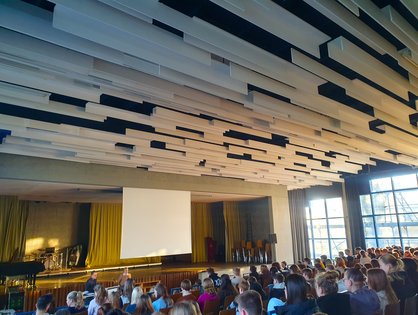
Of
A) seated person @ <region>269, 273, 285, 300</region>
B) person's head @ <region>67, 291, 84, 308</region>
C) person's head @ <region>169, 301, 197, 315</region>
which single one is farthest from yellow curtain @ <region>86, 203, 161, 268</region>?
person's head @ <region>169, 301, 197, 315</region>

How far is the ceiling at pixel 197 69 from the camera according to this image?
8.18 ft

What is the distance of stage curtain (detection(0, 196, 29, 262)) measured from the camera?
31.5 feet

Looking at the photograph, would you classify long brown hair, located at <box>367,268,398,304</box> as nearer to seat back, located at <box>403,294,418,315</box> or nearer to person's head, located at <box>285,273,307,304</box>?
seat back, located at <box>403,294,418,315</box>

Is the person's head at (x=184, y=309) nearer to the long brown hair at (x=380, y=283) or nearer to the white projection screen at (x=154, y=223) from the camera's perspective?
the long brown hair at (x=380, y=283)

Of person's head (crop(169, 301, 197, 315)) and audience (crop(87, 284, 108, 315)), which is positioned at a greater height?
person's head (crop(169, 301, 197, 315))

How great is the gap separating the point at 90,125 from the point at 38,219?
8.04 meters

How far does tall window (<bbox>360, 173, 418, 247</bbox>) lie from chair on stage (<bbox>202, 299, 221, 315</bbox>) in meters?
9.01

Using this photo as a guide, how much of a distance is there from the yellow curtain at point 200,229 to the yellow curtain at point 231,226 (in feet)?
5.08

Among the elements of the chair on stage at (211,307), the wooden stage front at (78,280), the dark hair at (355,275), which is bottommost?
the wooden stage front at (78,280)

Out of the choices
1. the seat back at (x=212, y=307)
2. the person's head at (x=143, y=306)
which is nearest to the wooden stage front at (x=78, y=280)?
the seat back at (x=212, y=307)

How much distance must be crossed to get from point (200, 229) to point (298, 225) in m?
4.67

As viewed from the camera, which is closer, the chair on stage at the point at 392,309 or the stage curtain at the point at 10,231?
the chair on stage at the point at 392,309

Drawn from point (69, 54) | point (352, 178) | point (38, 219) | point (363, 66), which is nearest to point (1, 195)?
point (38, 219)

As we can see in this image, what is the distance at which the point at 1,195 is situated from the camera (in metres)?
9.59
